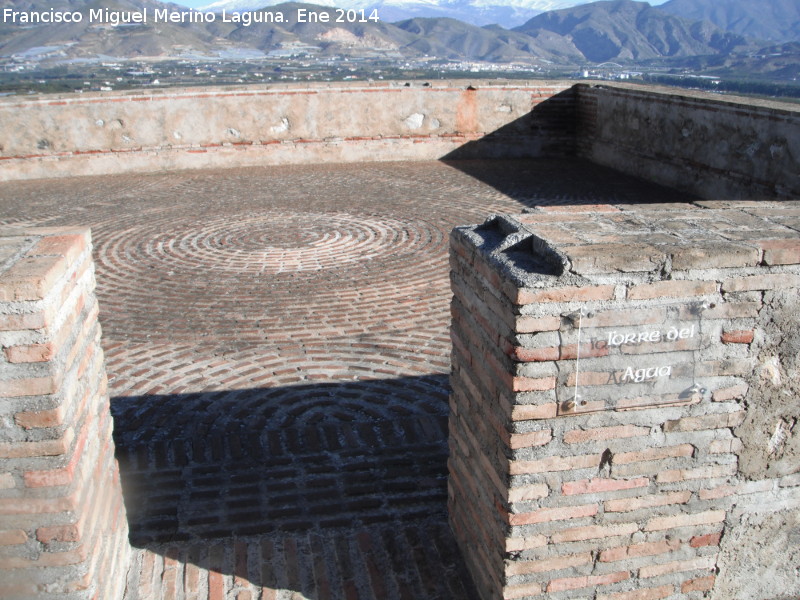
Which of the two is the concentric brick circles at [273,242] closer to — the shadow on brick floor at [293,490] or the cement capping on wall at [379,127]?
the shadow on brick floor at [293,490]

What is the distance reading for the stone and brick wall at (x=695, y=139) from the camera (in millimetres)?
8828

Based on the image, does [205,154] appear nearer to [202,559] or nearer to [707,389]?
[202,559]

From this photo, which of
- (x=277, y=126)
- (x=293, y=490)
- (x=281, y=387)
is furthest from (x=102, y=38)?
(x=293, y=490)

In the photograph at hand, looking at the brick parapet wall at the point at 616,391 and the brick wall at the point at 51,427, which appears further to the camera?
the brick parapet wall at the point at 616,391

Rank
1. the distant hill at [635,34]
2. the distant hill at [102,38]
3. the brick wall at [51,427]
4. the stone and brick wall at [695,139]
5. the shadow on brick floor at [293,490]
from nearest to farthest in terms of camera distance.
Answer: the brick wall at [51,427] → the shadow on brick floor at [293,490] → the stone and brick wall at [695,139] → the distant hill at [102,38] → the distant hill at [635,34]

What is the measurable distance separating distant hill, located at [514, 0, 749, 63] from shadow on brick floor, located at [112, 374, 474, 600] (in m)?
133

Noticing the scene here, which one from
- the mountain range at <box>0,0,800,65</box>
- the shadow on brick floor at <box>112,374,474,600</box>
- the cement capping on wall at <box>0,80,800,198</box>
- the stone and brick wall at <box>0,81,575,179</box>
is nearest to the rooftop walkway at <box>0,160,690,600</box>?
the shadow on brick floor at <box>112,374,474,600</box>

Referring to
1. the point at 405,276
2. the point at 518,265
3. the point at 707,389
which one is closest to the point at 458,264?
the point at 518,265

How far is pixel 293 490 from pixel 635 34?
16569 centimetres

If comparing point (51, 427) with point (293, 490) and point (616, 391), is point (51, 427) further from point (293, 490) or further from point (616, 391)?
point (616, 391)

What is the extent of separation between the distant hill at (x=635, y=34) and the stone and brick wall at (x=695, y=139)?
123 metres

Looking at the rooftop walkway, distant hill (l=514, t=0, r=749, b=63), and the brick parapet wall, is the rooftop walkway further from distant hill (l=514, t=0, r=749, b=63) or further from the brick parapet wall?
distant hill (l=514, t=0, r=749, b=63)

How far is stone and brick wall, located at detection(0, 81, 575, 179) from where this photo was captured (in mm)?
11820

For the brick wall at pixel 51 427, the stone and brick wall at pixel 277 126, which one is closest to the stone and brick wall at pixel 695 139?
the stone and brick wall at pixel 277 126
